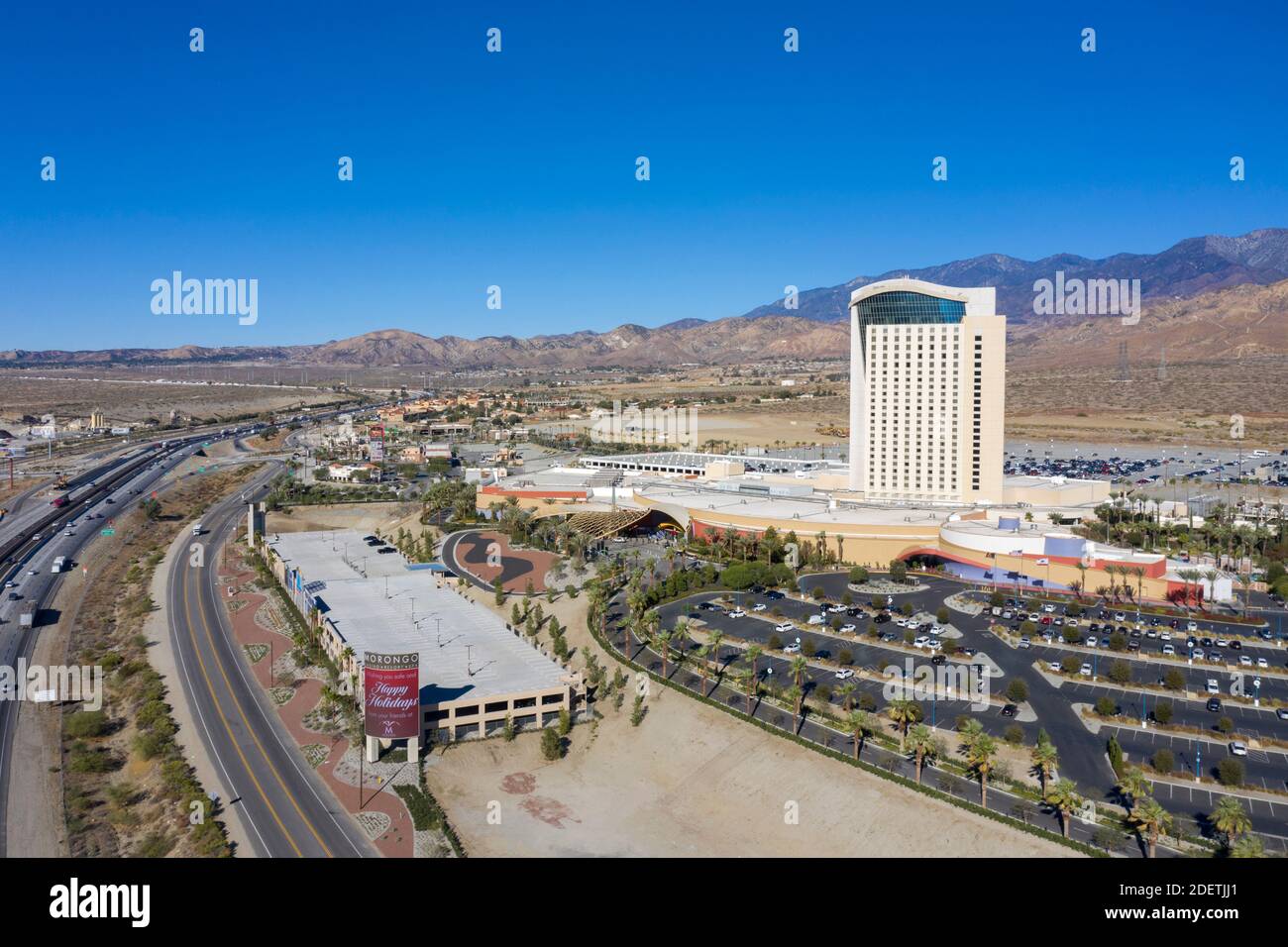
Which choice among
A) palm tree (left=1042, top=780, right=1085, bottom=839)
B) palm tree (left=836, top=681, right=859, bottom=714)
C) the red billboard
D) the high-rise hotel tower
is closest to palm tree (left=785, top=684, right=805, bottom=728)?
palm tree (left=836, top=681, right=859, bottom=714)

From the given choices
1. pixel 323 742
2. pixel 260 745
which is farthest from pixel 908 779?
pixel 260 745

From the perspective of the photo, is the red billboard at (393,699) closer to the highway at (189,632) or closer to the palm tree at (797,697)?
the highway at (189,632)

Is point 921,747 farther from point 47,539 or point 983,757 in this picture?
point 47,539

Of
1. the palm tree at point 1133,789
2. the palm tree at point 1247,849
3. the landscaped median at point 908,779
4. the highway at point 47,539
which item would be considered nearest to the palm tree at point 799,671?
the landscaped median at point 908,779

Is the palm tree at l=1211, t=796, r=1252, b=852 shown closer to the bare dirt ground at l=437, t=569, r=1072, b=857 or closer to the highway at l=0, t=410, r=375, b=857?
the bare dirt ground at l=437, t=569, r=1072, b=857

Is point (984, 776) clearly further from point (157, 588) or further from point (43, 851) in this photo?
point (157, 588)
